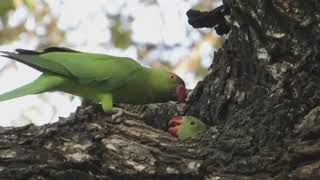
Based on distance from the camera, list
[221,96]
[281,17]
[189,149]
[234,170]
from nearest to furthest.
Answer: [234,170] → [189,149] → [281,17] → [221,96]

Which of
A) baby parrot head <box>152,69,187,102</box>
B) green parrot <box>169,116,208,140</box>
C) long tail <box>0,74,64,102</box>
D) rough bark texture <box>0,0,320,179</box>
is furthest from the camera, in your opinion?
baby parrot head <box>152,69,187,102</box>

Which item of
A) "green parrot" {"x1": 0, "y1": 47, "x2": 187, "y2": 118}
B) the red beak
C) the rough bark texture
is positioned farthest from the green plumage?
the rough bark texture

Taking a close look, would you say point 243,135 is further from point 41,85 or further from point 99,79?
point 41,85

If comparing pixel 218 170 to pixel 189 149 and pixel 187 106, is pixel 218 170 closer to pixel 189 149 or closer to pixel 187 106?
pixel 189 149

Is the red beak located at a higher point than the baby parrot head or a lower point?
lower

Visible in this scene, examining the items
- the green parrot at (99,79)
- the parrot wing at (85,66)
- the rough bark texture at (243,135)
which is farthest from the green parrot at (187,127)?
the parrot wing at (85,66)

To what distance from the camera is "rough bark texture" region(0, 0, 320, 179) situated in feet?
4.92

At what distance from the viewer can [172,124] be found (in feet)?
7.00

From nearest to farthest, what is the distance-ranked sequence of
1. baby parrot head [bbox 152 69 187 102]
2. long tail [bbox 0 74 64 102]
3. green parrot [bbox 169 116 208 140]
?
green parrot [bbox 169 116 208 140], long tail [bbox 0 74 64 102], baby parrot head [bbox 152 69 187 102]

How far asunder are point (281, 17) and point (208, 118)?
1.86 ft

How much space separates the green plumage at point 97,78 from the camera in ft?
7.72

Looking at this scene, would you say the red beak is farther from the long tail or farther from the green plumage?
the long tail

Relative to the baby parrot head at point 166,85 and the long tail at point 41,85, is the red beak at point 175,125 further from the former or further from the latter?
the long tail at point 41,85

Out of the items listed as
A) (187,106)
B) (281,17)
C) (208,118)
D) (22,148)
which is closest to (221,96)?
(208,118)
